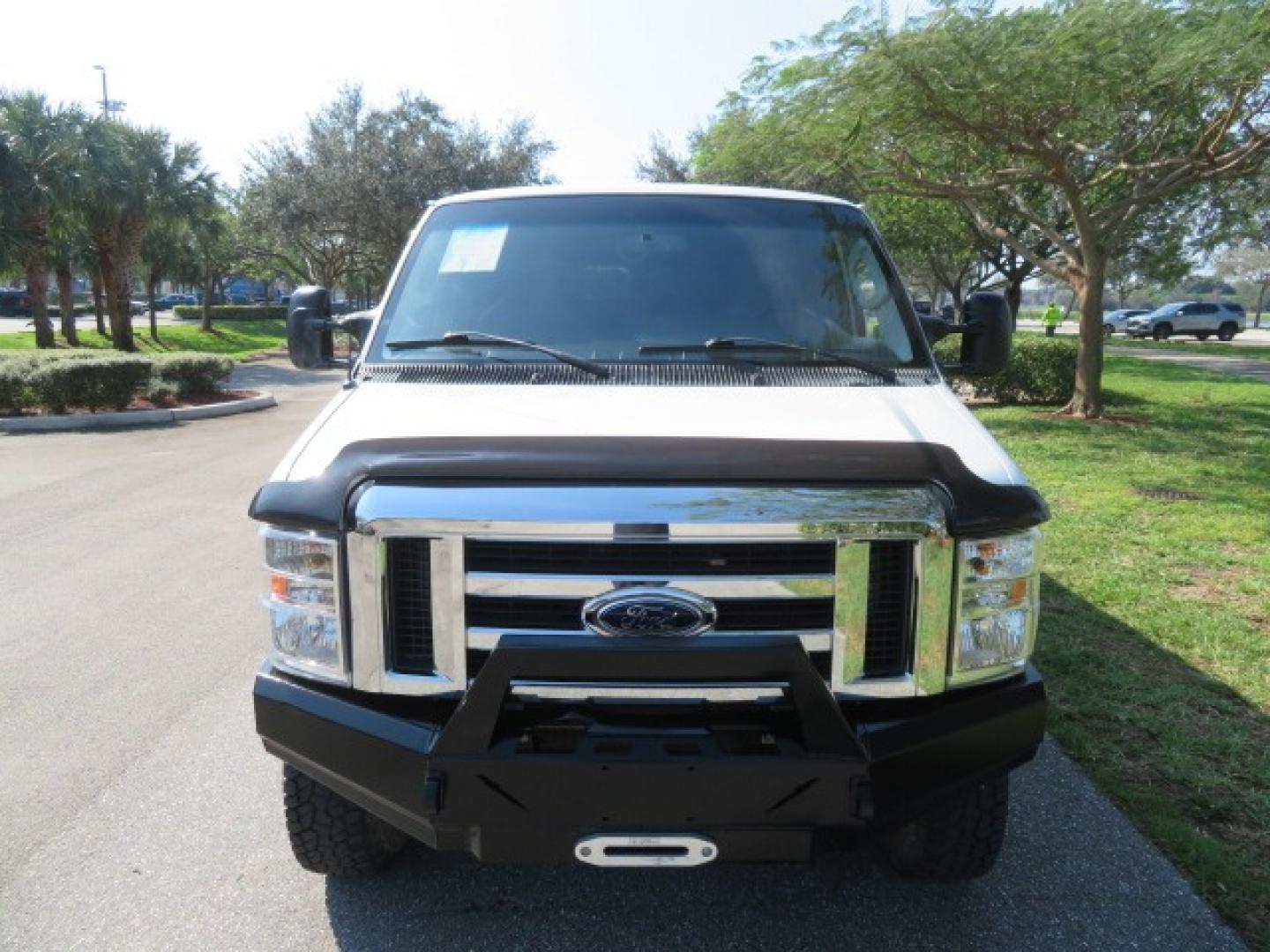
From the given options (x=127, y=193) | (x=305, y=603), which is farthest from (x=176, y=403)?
(x=305, y=603)

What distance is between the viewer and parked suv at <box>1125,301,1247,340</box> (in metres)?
46.6

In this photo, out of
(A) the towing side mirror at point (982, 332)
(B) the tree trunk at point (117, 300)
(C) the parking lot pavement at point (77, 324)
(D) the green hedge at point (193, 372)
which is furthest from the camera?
(C) the parking lot pavement at point (77, 324)

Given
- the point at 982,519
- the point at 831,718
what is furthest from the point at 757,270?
the point at 831,718

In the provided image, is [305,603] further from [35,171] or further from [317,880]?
[35,171]

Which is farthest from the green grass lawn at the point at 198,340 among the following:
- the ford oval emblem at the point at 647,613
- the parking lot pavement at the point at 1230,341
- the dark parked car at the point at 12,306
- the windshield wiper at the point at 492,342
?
the parking lot pavement at the point at 1230,341

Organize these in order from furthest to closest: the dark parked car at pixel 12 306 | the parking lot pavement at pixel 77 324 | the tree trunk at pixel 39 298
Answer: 1. the dark parked car at pixel 12 306
2. the parking lot pavement at pixel 77 324
3. the tree trunk at pixel 39 298

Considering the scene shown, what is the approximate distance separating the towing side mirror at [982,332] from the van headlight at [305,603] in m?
2.49

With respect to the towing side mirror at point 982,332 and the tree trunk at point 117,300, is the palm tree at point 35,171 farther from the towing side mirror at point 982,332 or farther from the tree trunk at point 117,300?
the towing side mirror at point 982,332

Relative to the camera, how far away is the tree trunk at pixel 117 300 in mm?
26672

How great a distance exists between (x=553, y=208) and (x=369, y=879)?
2.44 meters

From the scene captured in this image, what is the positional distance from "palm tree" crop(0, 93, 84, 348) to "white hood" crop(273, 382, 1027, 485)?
83.1ft

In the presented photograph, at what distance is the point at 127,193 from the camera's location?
25078mm

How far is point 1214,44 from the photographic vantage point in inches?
350

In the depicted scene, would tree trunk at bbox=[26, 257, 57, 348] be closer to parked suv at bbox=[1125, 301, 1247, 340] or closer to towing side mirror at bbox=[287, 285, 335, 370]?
towing side mirror at bbox=[287, 285, 335, 370]
